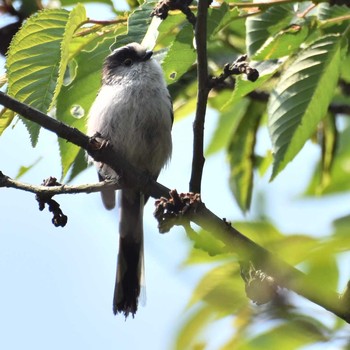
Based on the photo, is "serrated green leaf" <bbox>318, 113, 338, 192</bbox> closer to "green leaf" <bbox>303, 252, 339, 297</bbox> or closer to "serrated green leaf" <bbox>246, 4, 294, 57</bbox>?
"serrated green leaf" <bbox>246, 4, 294, 57</bbox>

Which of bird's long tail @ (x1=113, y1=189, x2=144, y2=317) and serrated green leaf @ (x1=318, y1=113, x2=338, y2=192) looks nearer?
serrated green leaf @ (x1=318, y1=113, x2=338, y2=192)

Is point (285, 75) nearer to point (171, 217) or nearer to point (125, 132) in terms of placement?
point (171, 217)

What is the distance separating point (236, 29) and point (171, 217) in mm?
1534

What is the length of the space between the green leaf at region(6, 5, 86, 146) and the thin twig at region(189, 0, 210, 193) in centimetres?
47

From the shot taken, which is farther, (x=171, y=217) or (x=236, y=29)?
(x=236, y=29)

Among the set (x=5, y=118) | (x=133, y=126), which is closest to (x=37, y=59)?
(x=5, y=118)

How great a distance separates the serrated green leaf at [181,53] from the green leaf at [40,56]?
0.34 meters

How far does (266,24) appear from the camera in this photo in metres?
2.71

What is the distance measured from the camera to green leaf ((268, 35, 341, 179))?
254cm

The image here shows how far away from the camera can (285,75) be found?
2664mm

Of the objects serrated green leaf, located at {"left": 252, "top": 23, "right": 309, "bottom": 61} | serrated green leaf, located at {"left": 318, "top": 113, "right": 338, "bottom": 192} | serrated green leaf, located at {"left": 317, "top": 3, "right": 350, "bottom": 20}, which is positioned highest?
serrated green leaf, located at {"left": 317, "top": 3, "right": 350, "bottom": 20}

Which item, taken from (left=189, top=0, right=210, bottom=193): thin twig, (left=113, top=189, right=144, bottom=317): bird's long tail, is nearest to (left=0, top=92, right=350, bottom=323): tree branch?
(left=189, top=0, right=210, bottom=193): thin twig

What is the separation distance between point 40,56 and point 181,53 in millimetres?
496

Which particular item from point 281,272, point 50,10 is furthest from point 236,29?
point 281,272
